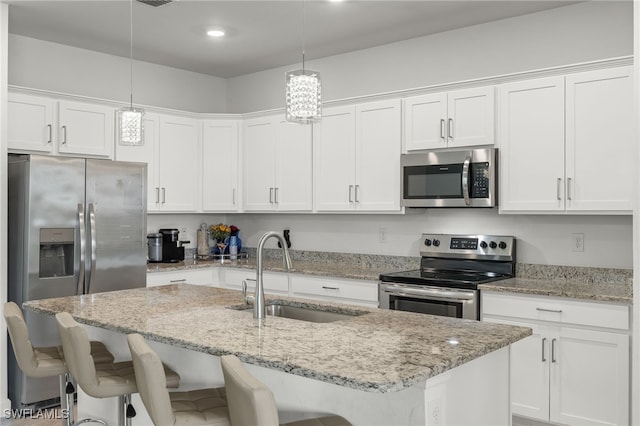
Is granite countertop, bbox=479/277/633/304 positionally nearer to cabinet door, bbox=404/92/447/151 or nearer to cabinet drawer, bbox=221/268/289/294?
cabinet door, bbox=404/92/447/151

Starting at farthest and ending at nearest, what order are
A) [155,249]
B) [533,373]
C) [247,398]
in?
[155,249] → [533,373] → [247,398]

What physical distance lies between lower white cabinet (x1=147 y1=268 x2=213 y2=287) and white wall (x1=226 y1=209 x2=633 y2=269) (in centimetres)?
80

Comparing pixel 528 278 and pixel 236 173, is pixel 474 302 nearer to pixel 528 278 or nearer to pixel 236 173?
pixel 528 278

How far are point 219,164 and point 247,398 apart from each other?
4.15 meters

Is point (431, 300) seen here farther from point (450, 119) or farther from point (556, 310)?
point (450, 119)

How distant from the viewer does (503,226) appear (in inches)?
168

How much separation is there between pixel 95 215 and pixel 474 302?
8.95 ft

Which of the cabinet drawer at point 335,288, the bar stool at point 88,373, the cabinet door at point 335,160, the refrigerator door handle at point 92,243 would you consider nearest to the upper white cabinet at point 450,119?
the cabinet door at point 335,160

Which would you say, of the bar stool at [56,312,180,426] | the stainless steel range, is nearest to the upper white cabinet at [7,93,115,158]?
the bar stool at [56,312,180,426]

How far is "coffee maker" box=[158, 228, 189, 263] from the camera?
527cm

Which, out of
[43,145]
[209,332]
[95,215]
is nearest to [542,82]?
[209,332]

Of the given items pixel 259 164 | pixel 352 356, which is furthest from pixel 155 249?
pixel 352 356

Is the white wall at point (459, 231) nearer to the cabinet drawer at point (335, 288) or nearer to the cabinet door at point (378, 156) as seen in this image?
the cabinet door at point (378, 156)

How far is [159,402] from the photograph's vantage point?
1.89 metres
